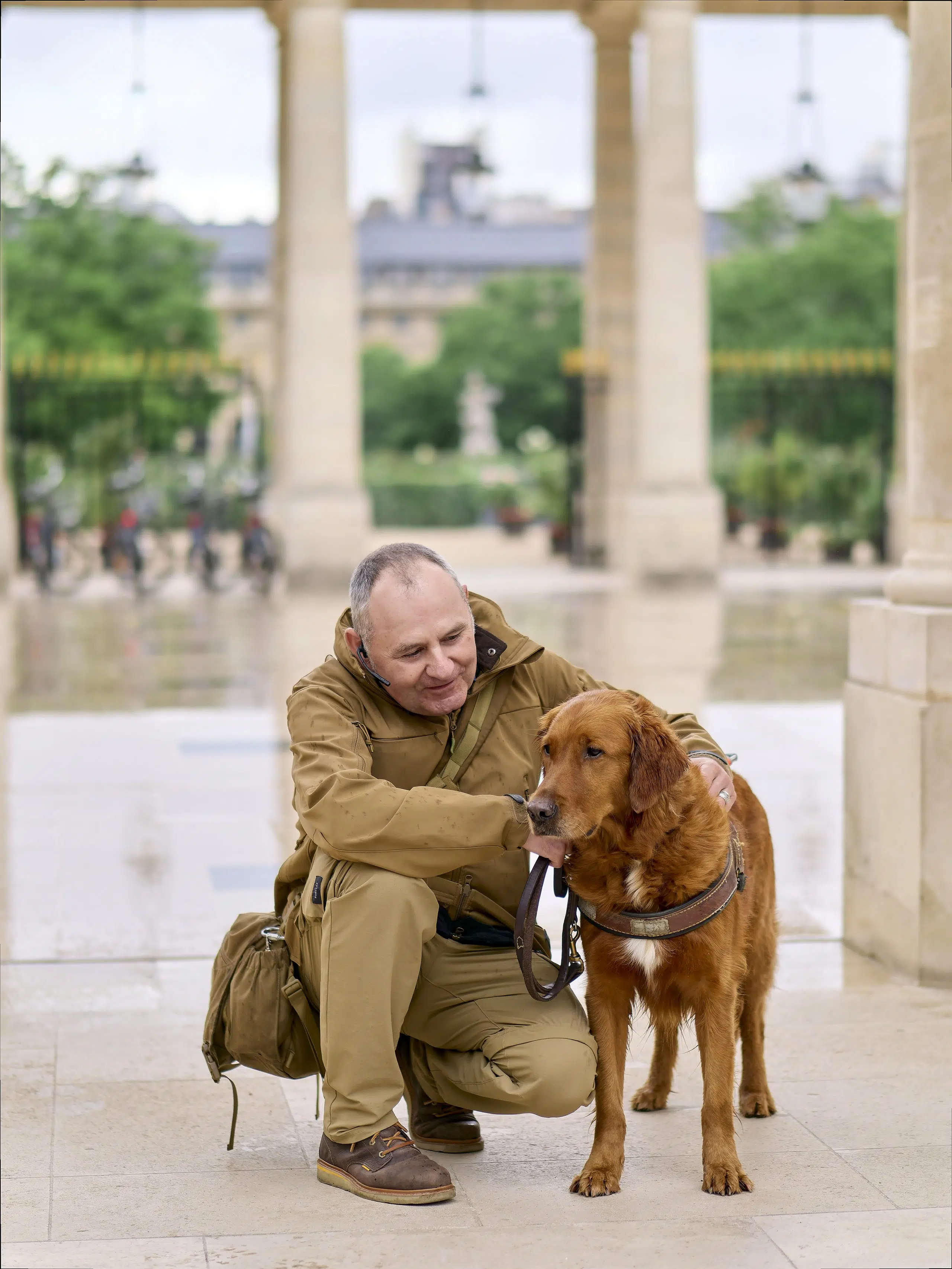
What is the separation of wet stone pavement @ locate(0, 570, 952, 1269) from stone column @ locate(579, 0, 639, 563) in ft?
69.2

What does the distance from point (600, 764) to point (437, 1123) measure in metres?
1.22

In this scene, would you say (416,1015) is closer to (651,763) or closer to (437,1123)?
(437,1123)

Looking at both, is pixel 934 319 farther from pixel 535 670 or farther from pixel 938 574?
pixel 535 670

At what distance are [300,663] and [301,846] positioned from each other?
11969mm

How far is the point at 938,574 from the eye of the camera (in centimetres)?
647

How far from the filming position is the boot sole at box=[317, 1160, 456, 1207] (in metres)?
4.39

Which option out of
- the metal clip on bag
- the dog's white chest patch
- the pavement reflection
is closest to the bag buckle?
the metal clip on bag

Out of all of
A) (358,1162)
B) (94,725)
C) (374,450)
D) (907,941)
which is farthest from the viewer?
(374,450)

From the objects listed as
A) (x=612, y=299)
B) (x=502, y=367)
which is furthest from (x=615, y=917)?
(x=502, y=367)

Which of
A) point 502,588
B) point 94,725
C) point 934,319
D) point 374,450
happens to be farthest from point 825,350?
point 934,319

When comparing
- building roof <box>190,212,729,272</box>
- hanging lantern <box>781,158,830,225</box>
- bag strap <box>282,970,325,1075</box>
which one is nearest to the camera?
bag strap <box>282,970,325,1075</box>

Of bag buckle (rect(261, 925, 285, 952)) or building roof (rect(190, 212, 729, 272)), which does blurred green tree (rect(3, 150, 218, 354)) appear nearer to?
bag buckle (rect(261, 925, 285, 952))

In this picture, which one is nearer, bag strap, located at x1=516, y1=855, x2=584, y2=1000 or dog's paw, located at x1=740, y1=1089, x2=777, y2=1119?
bag strap, located at x1=516, y1=855, x2=584, y2=1000

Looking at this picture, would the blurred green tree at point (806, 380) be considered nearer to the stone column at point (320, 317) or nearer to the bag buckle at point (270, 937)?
the stone column at point (320, 317)
